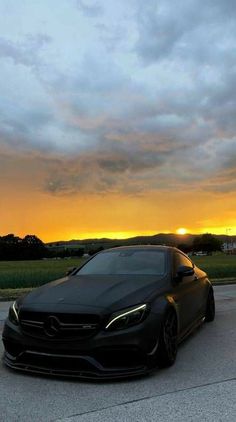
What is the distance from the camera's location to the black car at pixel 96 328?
4.97 meters

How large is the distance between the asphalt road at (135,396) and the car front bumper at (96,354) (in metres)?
0.11

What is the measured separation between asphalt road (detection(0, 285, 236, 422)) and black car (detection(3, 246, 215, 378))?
0.14 m

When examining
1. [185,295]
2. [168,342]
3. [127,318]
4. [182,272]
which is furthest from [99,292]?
[185,295]

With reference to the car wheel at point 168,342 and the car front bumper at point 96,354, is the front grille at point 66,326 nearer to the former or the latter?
the car front bumper at point 96,354

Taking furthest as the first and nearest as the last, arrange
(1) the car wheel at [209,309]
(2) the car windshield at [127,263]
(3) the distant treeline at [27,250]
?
1. (3) the distant treeline at [27,250]
2. (1) the car wheel at [209,309]
3. (2) the car windshield at [127,263]

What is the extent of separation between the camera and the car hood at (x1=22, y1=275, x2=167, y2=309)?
17.3 ft

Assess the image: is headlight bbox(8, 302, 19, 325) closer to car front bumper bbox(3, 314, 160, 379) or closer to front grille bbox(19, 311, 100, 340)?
car front bumper bbox(3, 314, 160, 379)

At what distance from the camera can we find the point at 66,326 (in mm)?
5055

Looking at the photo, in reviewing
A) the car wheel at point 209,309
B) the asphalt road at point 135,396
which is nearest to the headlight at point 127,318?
the asphalt road at point 135,396

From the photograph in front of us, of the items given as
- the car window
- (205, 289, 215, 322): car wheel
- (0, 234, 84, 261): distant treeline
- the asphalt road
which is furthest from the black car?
(0, 234, 84, 261): distant treeline

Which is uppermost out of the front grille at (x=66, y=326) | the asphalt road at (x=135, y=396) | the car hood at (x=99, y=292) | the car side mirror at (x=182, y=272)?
the car side mirror at (x=182, y=272)

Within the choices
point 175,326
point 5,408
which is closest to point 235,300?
point 175,326

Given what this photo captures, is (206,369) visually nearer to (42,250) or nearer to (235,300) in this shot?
(235,300)

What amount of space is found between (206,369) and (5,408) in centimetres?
236
